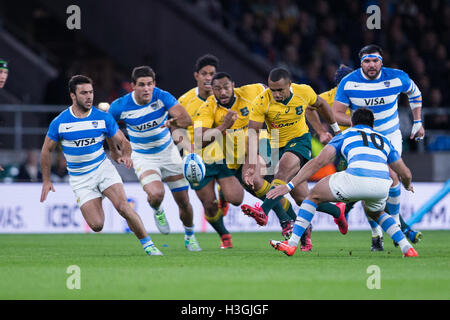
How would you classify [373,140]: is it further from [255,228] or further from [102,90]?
[102,90]

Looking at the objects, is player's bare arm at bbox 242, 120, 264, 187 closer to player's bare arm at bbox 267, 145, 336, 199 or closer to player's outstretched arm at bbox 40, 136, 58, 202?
player's bare arm at bbox 267, 145, 336, 199

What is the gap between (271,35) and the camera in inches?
872

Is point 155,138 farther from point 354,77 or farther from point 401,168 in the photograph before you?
point 401,168

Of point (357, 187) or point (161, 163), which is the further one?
point (161, 163)

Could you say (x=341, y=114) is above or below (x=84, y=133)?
above

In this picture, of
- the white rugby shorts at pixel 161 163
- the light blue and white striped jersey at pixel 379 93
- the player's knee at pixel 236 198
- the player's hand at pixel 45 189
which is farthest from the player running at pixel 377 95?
the player's hand at pixel 45 189

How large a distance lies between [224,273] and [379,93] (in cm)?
404

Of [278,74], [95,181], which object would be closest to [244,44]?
[278,74]

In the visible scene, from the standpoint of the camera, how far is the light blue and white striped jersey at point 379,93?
11.4 m

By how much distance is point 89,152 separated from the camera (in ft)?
35.7

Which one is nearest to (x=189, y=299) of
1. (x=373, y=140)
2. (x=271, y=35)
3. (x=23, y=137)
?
(x=373, y=140)

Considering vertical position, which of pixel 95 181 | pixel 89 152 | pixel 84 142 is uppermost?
pixel 84 142

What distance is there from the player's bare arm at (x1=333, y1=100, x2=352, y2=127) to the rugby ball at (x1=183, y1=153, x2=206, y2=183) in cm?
183
